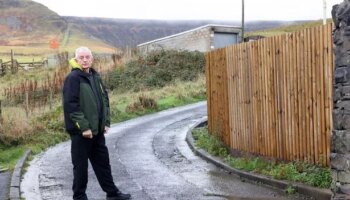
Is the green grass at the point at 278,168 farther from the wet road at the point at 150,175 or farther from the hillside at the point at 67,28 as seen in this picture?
the hillside at the point at 67,28

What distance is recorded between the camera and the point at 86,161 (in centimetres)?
666

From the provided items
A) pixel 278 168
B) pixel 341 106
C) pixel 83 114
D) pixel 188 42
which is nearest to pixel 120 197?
pixel 83 114

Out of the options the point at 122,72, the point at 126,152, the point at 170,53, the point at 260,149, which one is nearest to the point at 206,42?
the point at 170,53

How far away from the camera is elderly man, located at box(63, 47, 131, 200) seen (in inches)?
256

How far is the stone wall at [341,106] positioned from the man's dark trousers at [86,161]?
3.00m

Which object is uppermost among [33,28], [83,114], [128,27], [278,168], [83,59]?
[33,28]

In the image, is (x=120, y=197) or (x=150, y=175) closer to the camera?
(x=120, y=197)

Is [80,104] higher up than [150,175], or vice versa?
[80,104]

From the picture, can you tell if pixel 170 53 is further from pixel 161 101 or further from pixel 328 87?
pixel 328 87

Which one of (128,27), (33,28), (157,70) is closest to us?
(157,70)

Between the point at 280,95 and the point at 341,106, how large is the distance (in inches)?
A: 98.4

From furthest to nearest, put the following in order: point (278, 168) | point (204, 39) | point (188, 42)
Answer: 1. point (188, 42)
2. point (204, 39)
3. point (278, 168)

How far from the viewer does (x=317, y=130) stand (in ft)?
24.2

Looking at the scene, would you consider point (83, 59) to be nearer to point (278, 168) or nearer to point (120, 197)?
point (120, 197)
